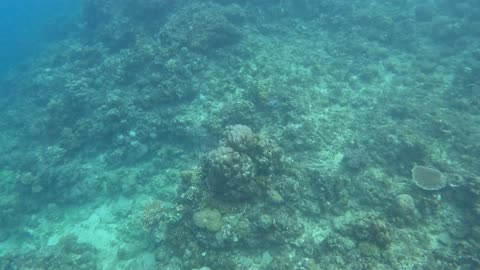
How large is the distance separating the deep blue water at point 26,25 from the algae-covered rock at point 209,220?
101ft

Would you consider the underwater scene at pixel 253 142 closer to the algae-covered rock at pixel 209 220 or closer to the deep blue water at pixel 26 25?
the algae-covered rock at pixel 209 220

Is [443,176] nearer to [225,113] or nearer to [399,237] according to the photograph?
[399,237]

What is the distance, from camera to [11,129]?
740 inches

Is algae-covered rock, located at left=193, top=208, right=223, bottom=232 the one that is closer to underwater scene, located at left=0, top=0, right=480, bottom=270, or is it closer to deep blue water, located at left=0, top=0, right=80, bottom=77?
underwater scene, located at left=0, top=0, right=480, bottom=270

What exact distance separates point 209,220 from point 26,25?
47.6 meters

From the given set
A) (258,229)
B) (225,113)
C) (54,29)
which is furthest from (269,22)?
(54,29)

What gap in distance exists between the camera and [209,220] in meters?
8.64

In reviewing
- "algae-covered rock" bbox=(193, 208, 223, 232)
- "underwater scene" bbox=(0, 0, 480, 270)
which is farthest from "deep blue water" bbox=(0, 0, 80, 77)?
"algae-covered rock" bbox=(193, 208, 223, 232)

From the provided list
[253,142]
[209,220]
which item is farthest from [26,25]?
[209,220]

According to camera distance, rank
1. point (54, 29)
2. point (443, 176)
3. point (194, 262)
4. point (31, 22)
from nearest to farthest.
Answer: point (194, 262), point (443, 176), point (54, 29), point (31, 22)

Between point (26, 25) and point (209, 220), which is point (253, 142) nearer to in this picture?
point (209, 220)

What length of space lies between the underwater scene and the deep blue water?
515 inches

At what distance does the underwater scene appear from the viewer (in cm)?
863

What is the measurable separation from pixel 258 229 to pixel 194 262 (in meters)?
1.99
